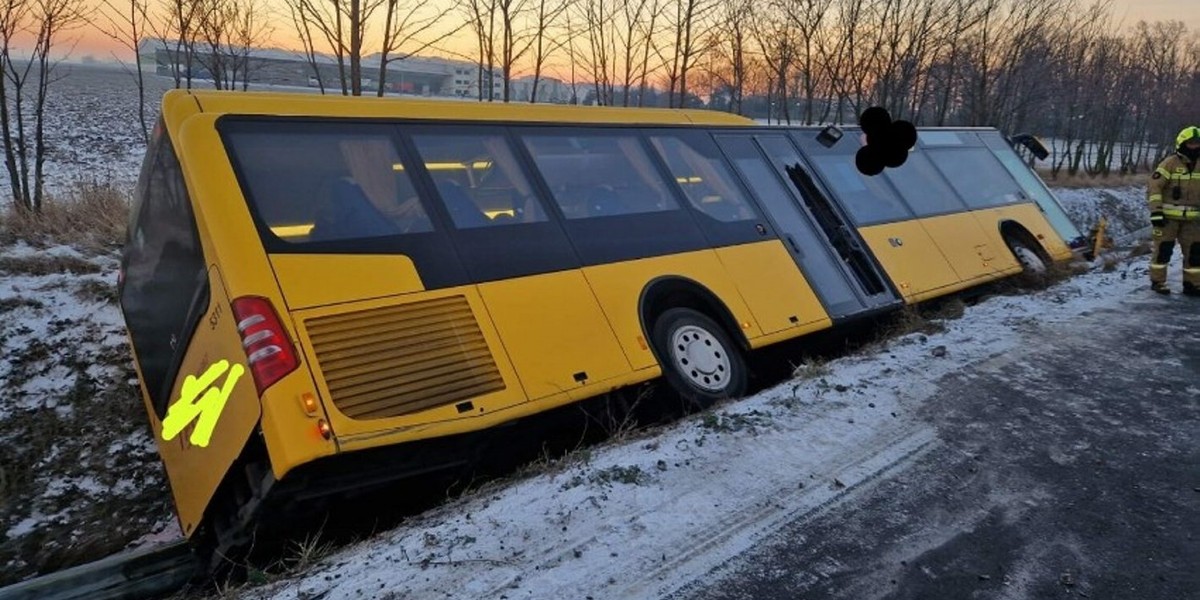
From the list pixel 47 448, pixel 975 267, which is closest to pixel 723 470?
pixel 47 448

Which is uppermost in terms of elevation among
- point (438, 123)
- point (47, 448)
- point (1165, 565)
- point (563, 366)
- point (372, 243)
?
point (438, 123)

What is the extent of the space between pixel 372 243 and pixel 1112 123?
1646 inches

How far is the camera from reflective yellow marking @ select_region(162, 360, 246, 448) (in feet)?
11.9

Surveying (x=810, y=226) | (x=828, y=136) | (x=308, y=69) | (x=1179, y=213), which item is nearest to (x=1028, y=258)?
(x=1179, y=213)

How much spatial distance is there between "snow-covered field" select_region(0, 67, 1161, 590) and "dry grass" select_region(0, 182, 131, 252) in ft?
0.83

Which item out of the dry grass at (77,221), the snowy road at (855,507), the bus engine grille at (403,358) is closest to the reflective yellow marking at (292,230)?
the bus engine grille at (403,358)

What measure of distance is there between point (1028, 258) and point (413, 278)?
26.0 feet

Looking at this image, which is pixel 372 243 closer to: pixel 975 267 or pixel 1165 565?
pixel 1165 565

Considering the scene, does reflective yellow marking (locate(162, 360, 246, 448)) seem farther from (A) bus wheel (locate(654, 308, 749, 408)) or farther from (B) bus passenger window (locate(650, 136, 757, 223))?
(B) bus passenger window (locate(650, 136, 757, 223))

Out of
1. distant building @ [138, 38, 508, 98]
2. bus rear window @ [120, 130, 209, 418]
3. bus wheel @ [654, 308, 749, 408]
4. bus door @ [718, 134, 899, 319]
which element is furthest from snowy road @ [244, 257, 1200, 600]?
distant building @ [138, 38, 508, 98]

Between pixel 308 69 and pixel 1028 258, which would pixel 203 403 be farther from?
pixel 308 69

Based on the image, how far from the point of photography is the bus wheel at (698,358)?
16.4ft

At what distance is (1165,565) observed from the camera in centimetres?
306

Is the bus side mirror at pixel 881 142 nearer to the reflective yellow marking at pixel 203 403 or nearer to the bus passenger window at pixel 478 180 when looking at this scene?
the bus passenger window at pixel 478 180
